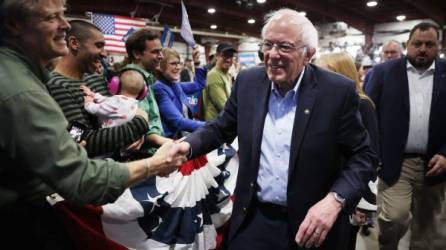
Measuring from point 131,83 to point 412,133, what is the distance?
2285 millimetres

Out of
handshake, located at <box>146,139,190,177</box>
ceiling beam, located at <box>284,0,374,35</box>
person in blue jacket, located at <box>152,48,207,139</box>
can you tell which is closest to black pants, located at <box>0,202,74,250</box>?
handshake, located at <box>146,139,190,177</box>

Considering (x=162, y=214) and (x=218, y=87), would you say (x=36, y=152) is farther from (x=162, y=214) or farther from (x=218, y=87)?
(x=218, y=87)

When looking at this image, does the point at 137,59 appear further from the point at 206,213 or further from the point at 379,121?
the point at 379,121

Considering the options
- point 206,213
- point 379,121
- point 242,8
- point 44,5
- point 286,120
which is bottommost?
point 206,213

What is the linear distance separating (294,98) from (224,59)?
10.2ft

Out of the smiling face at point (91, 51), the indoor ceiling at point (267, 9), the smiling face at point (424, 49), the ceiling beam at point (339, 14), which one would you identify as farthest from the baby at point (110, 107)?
the ceiling beam at point (339, 14)

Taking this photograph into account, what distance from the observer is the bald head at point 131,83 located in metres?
2.26

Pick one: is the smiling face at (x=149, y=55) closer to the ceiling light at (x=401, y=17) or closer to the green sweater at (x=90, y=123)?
the green sweater at (x=90, y=123)

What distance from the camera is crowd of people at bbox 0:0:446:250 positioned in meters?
1.31

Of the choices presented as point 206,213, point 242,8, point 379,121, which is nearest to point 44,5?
point 206,213

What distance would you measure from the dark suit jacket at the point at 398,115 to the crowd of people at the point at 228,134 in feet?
0.04

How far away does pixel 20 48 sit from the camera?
1.37 meters

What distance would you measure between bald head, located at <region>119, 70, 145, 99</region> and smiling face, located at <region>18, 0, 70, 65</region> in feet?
2.62

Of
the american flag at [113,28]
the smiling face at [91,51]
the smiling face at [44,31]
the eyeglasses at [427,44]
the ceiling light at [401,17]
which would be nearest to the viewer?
the smiling face at [44,31]
